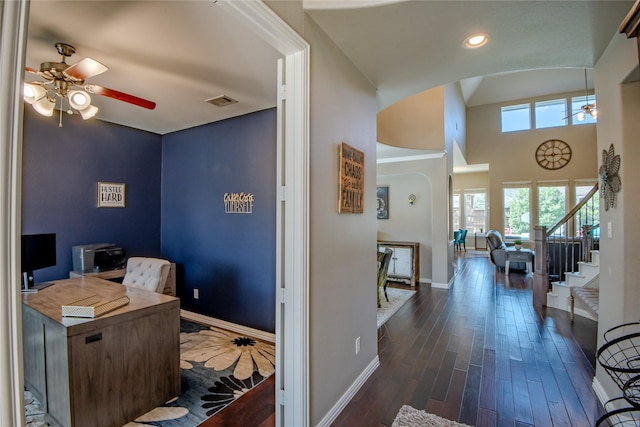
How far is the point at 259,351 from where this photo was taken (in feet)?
10.3

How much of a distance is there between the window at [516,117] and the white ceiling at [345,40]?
29.2 feet

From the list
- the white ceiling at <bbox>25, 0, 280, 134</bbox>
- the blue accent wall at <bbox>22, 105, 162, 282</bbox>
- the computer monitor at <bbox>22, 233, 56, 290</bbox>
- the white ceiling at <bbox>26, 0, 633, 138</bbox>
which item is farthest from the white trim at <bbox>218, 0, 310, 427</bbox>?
the blue accent wall at <bbox>22, 105, 162, 282</bbox>

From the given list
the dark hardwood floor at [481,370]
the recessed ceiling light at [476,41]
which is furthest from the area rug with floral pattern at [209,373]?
the recessed ceiling light at [476,41]

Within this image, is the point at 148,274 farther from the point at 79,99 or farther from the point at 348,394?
the point at 348,394

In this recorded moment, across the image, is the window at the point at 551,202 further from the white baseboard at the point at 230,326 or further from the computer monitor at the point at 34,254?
the computer monitor at the point at 34,254

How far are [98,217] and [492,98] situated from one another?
456 inches

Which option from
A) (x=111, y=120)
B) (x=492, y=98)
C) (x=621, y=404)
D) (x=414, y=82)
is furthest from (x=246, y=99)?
(x=492, y=98)

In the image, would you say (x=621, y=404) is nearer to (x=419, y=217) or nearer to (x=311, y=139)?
(x=311, y=139)

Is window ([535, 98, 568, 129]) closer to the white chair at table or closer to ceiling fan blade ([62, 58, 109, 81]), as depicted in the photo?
the white chair at table

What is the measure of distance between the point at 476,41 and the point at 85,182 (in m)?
4.47

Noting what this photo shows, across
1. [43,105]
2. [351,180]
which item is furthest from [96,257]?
[351,180]

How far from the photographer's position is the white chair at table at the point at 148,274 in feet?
9.09

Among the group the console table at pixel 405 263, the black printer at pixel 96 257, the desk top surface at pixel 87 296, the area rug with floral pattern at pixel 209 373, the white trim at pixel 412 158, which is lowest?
the area rug with floral pattern at pixel 209 373

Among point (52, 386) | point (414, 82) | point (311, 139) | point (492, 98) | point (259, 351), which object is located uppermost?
point (492, 98)
